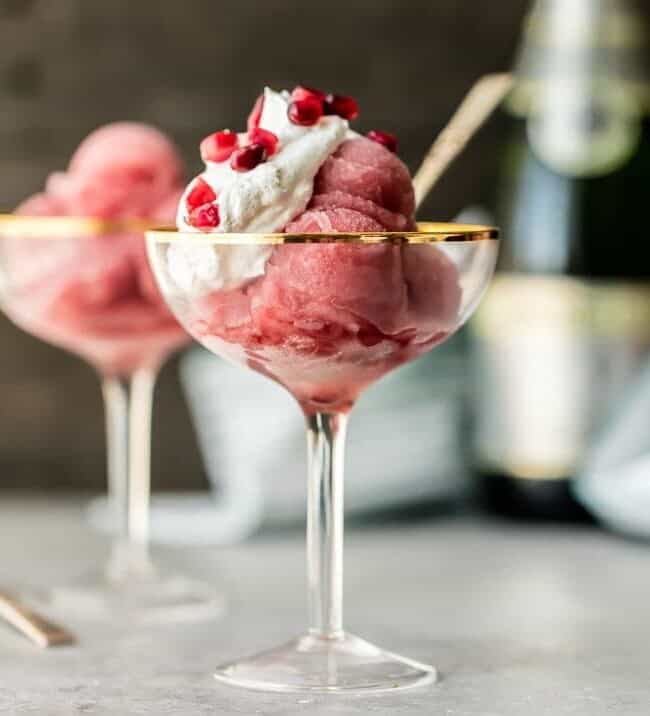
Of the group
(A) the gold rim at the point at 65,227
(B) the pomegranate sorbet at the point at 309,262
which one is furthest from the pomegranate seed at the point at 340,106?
(A) the gold rim at the point at 65,227

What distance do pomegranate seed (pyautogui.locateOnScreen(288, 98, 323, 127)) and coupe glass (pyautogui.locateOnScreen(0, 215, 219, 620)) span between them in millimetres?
299

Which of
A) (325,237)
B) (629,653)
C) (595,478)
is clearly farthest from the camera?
(595,478)

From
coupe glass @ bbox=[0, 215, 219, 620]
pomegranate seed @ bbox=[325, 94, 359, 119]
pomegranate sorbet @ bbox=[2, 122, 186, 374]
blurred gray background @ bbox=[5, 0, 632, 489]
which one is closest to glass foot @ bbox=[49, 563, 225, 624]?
coupe glass @ bbox=[0, 215, 219, 620]

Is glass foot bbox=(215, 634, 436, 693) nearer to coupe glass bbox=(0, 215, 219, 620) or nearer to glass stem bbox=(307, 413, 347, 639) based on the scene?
glass stem bbox=(307, 413, 347, 639)

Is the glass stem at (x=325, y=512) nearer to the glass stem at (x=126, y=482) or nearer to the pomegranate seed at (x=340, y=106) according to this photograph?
the pomegranate seed at (x=340, y=106)

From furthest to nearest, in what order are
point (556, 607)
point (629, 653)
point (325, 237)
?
point (556, 607) < point (629, 653) < point (325, 237)

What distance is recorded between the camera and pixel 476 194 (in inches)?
65.2

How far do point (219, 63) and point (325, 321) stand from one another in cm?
84

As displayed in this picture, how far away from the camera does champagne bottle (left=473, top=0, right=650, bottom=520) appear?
1.49 metres

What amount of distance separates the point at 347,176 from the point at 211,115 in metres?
0.77

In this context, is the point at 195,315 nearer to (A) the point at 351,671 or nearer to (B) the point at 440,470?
(A) the point at 351,671

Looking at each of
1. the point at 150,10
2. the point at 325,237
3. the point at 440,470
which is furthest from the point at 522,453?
the point at 325,237

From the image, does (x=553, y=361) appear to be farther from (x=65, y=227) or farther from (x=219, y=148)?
(x=219, y=148)

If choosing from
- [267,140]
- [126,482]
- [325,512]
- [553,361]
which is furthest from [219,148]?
[553,361]
